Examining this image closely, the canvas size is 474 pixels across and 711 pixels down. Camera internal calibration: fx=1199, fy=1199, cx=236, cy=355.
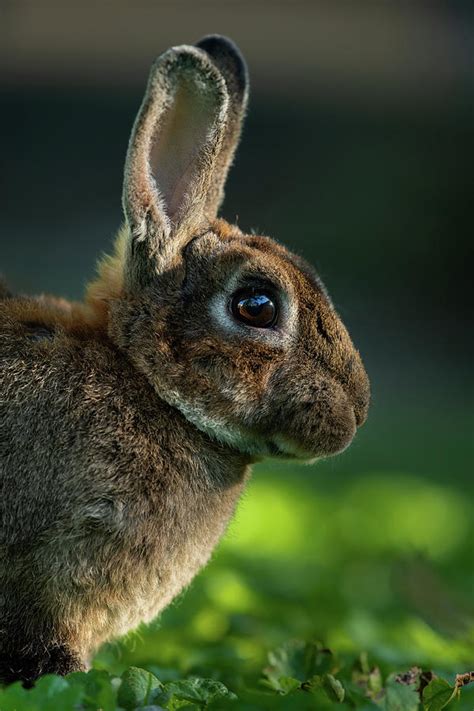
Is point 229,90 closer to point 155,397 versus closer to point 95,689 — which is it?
point 155,397

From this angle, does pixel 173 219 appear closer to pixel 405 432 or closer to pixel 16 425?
pixel 16 425

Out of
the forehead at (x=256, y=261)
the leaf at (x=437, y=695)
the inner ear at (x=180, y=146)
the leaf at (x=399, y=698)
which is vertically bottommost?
the leaf at (x=399, y=698)

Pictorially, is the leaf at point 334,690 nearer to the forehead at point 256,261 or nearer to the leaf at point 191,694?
the leaf at point 191,694

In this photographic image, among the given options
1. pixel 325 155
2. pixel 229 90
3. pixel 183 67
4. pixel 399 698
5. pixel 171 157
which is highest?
pixel 325 155

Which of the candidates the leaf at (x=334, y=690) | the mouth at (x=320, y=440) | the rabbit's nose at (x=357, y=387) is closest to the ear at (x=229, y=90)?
the rabbit's nose at (x=357, y=387)

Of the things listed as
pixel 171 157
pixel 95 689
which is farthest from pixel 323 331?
pixel 95 689

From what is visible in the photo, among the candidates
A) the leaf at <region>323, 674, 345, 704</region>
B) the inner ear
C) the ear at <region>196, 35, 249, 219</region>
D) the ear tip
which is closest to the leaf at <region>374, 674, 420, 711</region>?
the leaf at <region>323, 674, 345, 704</region>

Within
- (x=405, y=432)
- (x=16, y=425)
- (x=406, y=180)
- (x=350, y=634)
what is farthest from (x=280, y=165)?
(x=16, y=425)

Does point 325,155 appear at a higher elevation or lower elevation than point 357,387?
higher
